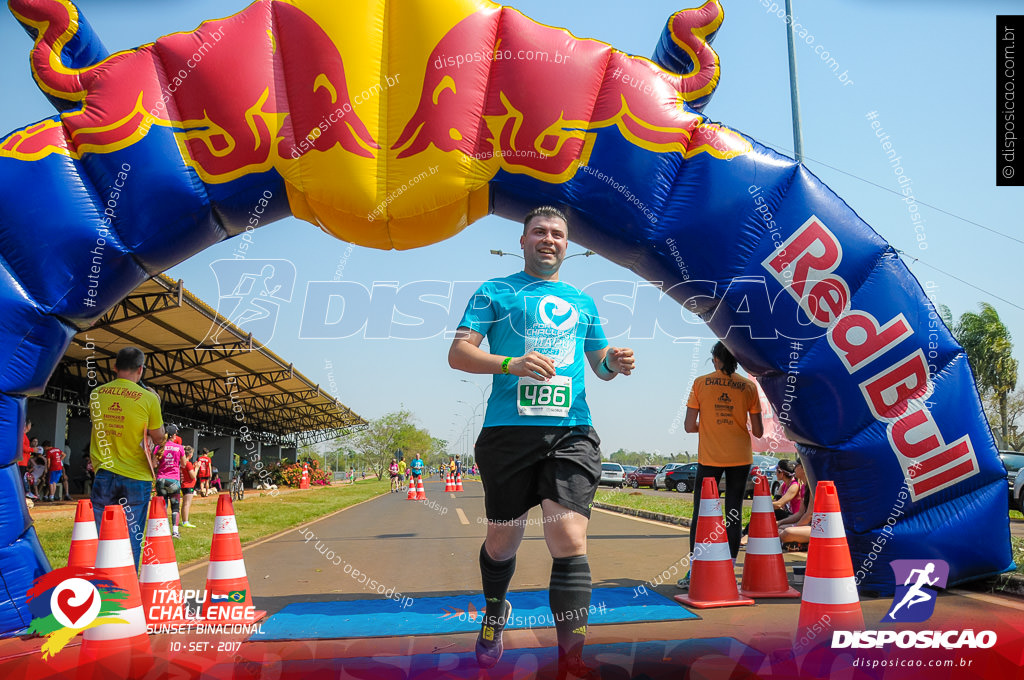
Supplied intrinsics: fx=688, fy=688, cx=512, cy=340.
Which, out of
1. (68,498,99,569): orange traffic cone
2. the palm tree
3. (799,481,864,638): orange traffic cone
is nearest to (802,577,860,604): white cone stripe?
(799,481,864,638): orange traffic cone

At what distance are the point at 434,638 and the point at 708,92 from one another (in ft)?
13.9

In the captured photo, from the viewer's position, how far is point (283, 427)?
129ft

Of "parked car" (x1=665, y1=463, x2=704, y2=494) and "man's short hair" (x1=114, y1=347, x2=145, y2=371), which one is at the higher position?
"man's short hair" (x1=114, y1=347, x2=145, y2=371)

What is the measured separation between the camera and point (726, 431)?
16.1 feet

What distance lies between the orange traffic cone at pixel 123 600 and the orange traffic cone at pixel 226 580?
0.53 meters

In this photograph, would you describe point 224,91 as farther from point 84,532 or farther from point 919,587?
point 919,587

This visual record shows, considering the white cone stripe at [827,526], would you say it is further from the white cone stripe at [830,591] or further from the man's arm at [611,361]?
the man's arm at [611,361]

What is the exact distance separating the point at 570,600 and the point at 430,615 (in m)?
1.66

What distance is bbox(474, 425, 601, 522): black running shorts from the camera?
9.60ft

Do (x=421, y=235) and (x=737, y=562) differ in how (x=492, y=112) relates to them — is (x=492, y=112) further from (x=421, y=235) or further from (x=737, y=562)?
(x=737, y=562)

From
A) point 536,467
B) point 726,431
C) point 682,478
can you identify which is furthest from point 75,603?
point 682,478

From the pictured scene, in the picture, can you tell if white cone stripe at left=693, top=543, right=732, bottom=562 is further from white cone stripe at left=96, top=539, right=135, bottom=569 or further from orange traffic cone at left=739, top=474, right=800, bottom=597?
white cone stripe at left=96, top=539, right=135, bottom=569

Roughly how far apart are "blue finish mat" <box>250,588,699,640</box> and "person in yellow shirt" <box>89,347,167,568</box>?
122 cm

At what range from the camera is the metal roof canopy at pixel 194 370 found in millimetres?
→ 15523
